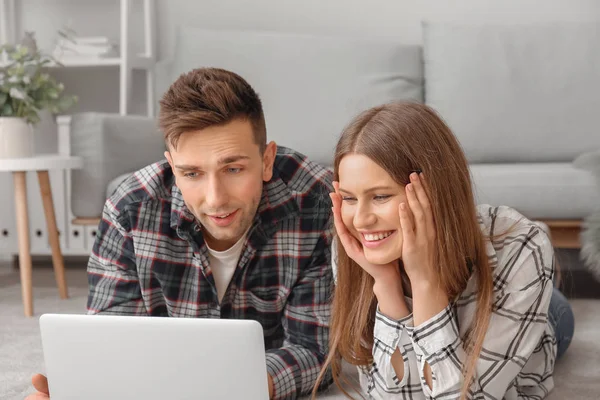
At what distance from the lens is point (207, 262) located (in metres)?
1.41

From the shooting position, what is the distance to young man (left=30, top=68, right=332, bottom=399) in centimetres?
138

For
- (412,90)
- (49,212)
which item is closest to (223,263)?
(49,212)

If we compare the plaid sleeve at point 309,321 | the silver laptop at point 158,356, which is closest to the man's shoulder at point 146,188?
the plaid sleeve at point 309,321

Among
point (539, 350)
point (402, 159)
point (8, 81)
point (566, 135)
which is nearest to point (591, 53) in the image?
point (566, 135)

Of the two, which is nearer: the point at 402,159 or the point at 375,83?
the point at 402,159

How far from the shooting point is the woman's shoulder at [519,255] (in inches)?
46.1

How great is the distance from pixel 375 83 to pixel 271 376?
154cm

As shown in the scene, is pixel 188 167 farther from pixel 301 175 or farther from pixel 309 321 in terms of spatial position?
pixel 309 321

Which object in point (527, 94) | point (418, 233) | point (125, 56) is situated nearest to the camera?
point (418, 233)

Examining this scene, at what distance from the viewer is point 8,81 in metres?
2.32

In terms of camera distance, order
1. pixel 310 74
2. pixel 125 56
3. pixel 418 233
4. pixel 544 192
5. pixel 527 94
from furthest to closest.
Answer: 1. pixel 125 56
2. pixel 310 74
3. pixel 527 94
4. pixel 544 192
5. pixel 418 233

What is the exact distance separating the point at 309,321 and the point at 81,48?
1909mm

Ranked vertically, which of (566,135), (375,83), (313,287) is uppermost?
(375,83)

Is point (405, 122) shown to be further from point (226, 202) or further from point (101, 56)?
point (101, 56)
